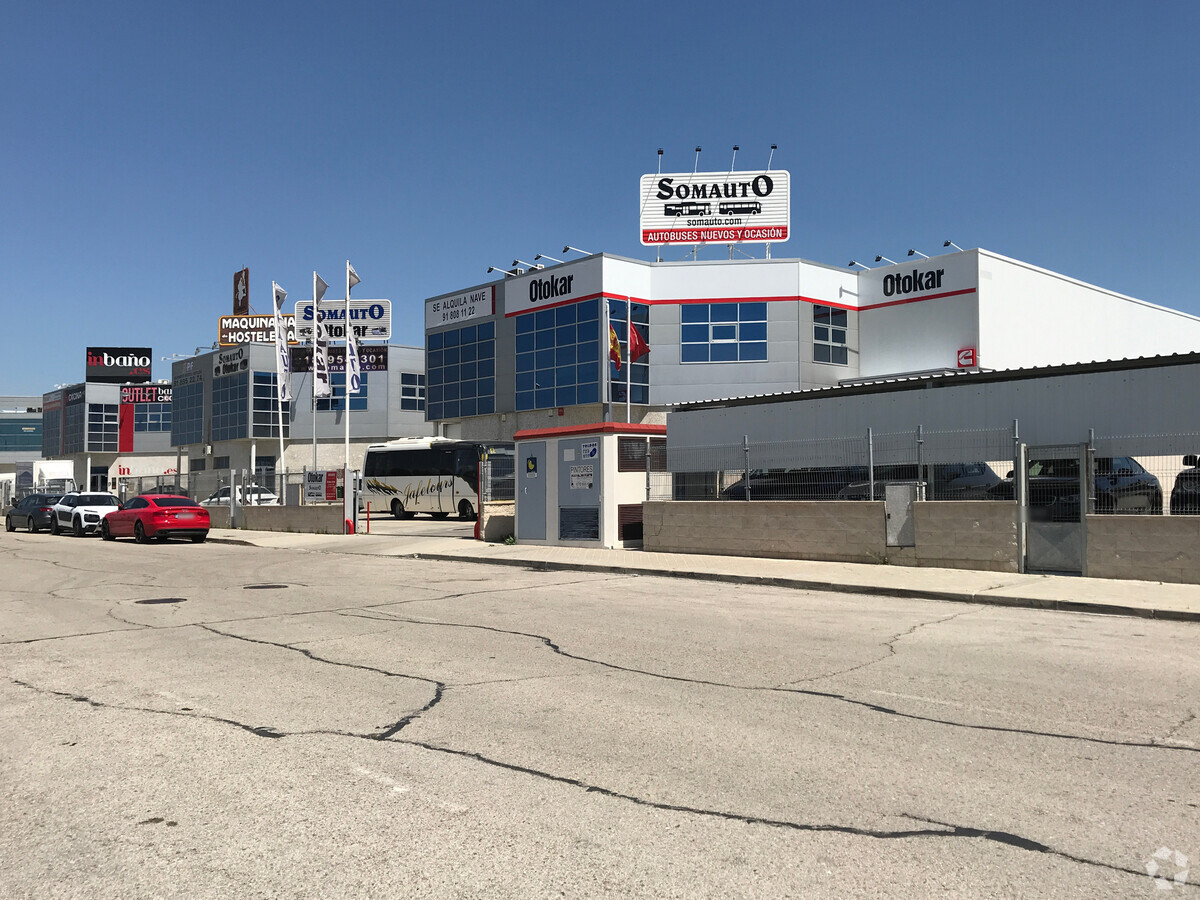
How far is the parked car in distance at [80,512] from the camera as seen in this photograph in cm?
3338

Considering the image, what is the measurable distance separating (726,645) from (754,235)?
3521 centimetres

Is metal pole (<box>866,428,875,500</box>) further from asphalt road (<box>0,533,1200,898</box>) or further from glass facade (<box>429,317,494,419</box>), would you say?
glass facade (<box>429,317,494,419</box>)

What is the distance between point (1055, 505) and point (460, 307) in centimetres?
3519

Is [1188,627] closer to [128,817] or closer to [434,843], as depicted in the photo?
[434,843]

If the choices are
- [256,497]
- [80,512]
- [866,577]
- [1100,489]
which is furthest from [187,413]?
[1100,489]

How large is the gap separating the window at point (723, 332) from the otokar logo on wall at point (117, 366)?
6887cm

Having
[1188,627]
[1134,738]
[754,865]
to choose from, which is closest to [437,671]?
[754,865]

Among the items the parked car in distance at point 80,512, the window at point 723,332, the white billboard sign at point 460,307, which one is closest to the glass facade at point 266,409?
the white billboard sign at point 460,307

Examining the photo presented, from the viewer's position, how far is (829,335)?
40.1 metres

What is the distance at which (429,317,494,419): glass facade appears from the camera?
150 feet

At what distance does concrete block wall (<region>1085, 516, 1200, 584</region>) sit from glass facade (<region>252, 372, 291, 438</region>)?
2309 inches

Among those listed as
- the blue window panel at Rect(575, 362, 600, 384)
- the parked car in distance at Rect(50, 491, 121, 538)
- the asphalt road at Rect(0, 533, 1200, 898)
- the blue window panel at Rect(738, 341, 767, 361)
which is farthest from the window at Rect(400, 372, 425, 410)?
the asphalt road at Rect(0, 533, 1200, 898)

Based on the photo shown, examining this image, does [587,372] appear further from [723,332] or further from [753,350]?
[753,350]

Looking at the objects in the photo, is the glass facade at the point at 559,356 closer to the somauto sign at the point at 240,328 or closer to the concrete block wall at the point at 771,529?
the concrete block wall at the point at 771,529
